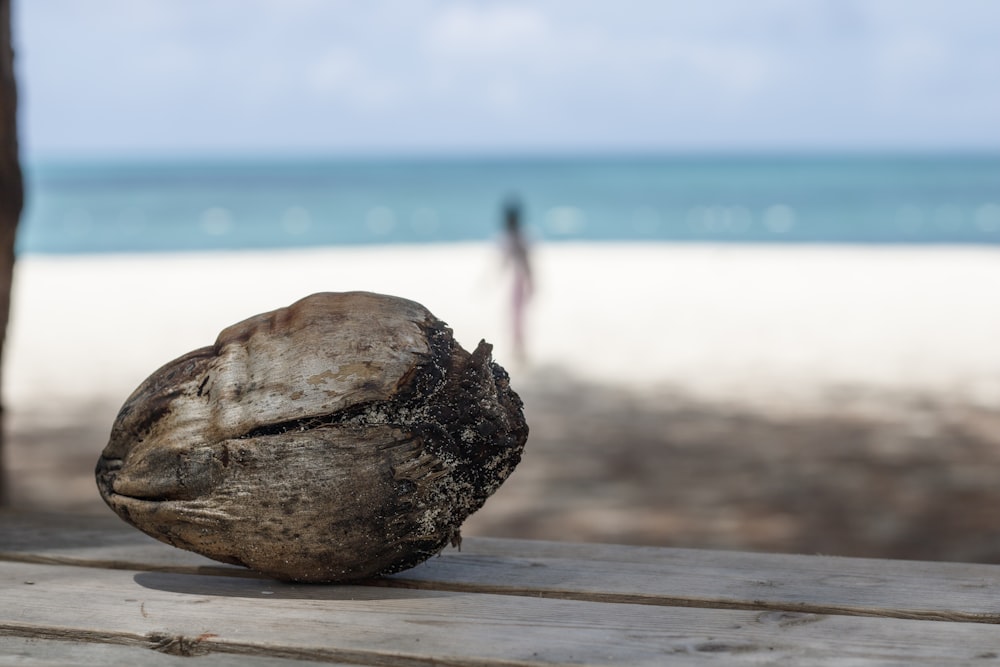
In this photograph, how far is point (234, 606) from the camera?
197 cm

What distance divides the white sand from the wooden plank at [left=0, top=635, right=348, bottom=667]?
7149 mm

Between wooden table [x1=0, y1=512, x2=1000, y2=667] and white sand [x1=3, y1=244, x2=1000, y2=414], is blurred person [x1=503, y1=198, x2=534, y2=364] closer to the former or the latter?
white sand [x1=3, y1=244, x2=1000, y2=414]

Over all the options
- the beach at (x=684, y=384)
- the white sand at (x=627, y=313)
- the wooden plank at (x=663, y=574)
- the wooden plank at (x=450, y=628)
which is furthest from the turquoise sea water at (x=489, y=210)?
the wooden plank at (x=450, y=628)

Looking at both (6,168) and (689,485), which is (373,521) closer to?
(6,168)

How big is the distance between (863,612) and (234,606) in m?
1.08

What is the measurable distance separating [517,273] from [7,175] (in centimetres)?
746

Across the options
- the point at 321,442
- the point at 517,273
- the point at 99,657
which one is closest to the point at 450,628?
the point at 321,442

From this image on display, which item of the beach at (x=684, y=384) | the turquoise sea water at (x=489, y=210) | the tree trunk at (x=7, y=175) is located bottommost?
the beach at (x=684, y=384)


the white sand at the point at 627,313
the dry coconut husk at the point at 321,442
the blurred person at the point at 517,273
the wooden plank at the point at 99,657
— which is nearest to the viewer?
the wooden plank at the point at 99,657

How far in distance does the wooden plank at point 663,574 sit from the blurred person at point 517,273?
26.9 ft

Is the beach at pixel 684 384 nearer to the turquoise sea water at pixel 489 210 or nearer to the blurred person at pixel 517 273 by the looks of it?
the blurred person at pixel 517 273

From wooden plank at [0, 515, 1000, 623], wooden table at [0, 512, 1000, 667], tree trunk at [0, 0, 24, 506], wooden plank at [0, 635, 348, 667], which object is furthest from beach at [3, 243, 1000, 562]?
wooden plank at [0, 635, 348, 667]

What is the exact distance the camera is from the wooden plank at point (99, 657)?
1703 millimetres

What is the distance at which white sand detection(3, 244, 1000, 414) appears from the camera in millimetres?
9656
